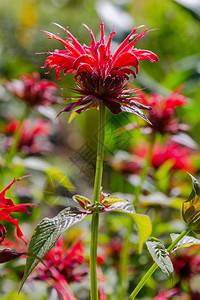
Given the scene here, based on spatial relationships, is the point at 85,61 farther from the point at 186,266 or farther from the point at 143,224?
the point at 186,266

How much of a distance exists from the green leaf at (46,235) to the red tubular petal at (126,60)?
0.15 meters

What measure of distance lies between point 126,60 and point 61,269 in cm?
32

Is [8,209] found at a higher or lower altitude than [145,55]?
lower

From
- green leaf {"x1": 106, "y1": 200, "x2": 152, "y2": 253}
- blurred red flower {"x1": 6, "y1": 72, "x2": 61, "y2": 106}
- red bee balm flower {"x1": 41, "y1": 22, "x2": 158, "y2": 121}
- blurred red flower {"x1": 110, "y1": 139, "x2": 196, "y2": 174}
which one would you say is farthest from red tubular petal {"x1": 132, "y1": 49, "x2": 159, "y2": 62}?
blurred red flower {"x1": 110, "y1": 139, "x2": 196, "y2": 174}

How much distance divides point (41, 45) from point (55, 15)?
0.33m

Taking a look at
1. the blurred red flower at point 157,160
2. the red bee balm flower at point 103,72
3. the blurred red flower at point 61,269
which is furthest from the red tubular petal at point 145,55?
the blurred red flower at point 157,160

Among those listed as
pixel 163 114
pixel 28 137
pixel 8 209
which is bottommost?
pixel 28 137

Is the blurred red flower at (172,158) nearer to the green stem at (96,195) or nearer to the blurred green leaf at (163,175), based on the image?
the blurred green leaf at (163,175)

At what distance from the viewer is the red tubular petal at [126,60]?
0.36 m

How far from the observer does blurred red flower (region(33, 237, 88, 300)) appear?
1.65 ft

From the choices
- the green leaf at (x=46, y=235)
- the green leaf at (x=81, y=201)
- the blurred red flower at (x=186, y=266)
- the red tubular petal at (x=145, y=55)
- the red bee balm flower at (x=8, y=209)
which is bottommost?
the blurred red flower at (x=186, y=266)

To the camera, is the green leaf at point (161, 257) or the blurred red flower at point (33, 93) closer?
the green leaf at point (161, 257)

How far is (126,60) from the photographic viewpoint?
369 mm

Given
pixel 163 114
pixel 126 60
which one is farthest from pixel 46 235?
pixel 163 114
